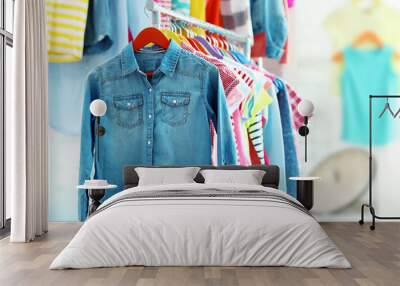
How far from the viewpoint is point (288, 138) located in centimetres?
678

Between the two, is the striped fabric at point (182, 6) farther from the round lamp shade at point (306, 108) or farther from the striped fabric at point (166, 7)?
the round lamp shade at point (306, 108)

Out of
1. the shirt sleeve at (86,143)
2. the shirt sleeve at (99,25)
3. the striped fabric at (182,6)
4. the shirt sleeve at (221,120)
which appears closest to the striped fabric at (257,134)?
the shirt sleeve at (221,120)

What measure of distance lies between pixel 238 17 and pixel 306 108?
4.14ft

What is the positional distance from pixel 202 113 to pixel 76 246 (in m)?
2.61

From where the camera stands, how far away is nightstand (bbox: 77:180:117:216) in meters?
6.23

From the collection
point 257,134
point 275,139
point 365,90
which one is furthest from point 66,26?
point 365,90

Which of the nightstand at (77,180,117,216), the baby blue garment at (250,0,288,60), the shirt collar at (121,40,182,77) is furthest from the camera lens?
the baby blue garment at (250,0,288,60)

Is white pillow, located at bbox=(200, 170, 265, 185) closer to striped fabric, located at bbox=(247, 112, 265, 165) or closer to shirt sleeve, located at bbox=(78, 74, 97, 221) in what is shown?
striped fabric, located at bbox=(247, 112, 265, 165)

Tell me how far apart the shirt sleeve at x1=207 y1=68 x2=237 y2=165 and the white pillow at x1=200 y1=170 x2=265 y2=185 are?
314mm

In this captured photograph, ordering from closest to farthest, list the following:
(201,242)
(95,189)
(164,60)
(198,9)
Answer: (201,242)
(95,189)
(164,60)
(198,9)

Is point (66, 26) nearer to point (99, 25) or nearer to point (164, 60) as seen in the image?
point (99, 25)

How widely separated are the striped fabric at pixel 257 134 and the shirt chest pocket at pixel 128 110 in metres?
1.20

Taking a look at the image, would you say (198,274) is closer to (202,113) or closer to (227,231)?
(227,231)

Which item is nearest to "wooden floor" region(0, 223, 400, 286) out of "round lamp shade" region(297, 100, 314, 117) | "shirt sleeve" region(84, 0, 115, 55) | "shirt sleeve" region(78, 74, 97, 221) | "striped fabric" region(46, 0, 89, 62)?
"shirt sleeve" region(78, 74, 97, 221)
